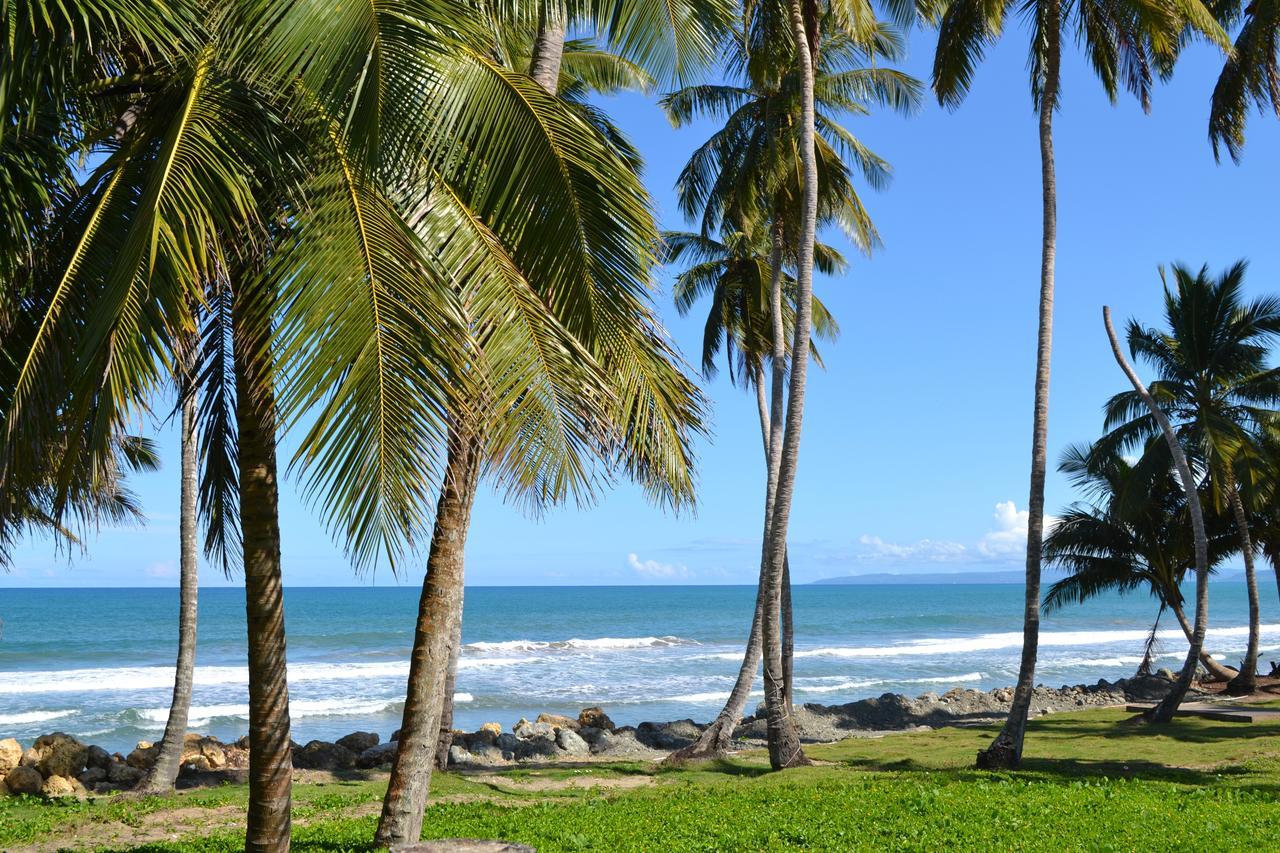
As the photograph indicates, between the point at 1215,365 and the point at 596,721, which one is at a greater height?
the point at 1215,365

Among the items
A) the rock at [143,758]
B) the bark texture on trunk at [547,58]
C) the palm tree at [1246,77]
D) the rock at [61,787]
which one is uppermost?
the palm tree at [1246,77]

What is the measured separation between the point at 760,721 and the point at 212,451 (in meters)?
15.2

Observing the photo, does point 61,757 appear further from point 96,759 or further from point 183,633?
point 183,633

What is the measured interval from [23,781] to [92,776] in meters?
1.14

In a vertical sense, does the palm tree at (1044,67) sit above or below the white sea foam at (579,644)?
above

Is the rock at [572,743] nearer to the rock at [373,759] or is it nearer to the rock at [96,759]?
the rock at [373,759]

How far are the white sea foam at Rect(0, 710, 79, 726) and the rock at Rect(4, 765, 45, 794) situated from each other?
44.0 ft

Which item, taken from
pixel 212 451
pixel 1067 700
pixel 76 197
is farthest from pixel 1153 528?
pixel 76 197

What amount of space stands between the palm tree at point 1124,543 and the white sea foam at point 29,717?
24345mm

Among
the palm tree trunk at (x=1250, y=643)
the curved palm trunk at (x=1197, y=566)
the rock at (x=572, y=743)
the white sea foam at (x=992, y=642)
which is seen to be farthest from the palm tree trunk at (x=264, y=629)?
the white sea foam at (x=992, y=642)

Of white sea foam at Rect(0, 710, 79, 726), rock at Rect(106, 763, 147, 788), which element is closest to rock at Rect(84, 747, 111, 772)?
rock at Rect(106, 763, 147, 788)

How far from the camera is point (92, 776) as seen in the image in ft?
47.3

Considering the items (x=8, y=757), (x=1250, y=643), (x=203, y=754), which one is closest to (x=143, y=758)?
(x=203, y=754)

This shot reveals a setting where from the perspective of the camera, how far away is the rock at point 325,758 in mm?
16250
